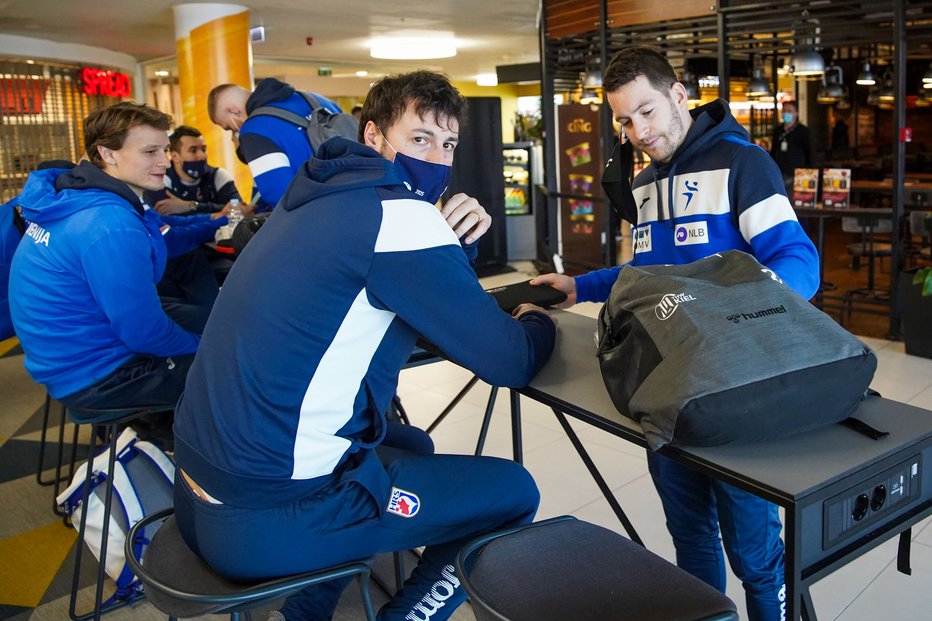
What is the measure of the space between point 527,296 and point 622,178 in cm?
43

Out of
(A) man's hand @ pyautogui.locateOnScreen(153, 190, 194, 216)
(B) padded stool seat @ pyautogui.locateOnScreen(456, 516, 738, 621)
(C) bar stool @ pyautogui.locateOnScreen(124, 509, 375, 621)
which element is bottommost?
(C) bar stool @ pyautogui.locateOnScreen(124, 509, 375, 621)

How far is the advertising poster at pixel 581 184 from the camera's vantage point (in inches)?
281

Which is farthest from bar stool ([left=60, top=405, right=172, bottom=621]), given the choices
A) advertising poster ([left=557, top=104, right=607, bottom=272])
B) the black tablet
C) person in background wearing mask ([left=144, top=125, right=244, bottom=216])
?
advertising poster ([left=557, top=104, right=607, bottom=272])

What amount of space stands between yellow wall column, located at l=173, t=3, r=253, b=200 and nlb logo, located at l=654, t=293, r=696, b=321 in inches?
316

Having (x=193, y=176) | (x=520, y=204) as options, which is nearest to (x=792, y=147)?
(x=520, y=204)

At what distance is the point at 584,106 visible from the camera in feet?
23.4

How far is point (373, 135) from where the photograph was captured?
1.72 m

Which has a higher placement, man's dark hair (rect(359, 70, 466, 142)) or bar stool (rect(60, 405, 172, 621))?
man's dark hair (rect(359, 70, 466, 142))

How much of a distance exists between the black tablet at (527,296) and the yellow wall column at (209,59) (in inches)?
288

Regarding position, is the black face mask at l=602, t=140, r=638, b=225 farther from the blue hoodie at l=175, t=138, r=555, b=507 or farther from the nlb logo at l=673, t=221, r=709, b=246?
the blue hoodie at l=175, t=138, r=555, b=507

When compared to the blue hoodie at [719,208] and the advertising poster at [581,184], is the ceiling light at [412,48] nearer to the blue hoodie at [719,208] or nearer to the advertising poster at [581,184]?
the advertising poster at [581,184]

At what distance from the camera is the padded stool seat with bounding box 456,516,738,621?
114cm

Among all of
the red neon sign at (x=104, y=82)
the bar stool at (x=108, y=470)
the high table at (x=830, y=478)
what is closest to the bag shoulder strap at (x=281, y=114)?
the bar stool at (x=108, y=470)

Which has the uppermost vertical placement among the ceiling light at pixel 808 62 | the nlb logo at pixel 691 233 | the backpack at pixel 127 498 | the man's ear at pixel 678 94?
the ceiling light at pixel 808 62
